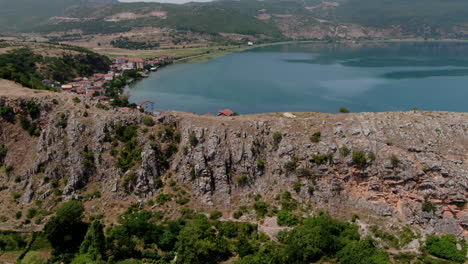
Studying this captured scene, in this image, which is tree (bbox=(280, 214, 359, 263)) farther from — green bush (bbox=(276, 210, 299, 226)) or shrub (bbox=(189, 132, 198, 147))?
shrub (bbox=(189, 132, 198, 147))

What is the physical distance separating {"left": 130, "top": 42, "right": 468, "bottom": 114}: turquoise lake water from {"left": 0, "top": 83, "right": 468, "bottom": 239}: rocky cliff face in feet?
145

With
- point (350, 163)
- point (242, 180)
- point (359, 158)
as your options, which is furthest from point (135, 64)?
point (359, 158)

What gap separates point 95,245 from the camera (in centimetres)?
3247

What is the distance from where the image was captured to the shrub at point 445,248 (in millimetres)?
33250

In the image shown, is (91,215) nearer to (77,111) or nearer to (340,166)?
(77,111)

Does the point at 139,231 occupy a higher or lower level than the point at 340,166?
lower

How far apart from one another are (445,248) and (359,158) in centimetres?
1273

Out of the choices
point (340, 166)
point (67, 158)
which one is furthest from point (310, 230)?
point (67, 158)

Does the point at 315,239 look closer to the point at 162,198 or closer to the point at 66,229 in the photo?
the point at 162,198

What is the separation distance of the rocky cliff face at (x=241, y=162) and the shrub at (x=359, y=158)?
0.52ft

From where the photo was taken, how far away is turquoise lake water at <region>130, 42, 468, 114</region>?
315 feet

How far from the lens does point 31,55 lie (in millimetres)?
100062

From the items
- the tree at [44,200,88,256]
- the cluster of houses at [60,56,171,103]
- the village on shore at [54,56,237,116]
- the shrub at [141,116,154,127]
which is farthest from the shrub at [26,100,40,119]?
the cluster of houses at [60,56,171,103]

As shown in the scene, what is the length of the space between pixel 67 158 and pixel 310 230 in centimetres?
3106
